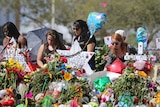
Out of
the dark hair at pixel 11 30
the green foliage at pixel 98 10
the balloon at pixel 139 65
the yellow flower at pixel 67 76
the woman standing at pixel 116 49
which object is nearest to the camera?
the yellow flower at pixel 67 76

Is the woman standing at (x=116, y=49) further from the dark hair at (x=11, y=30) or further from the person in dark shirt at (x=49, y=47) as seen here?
the dark hair at (x=11, y=30)

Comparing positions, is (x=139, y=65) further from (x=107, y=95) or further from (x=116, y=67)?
(x=107, y=95)

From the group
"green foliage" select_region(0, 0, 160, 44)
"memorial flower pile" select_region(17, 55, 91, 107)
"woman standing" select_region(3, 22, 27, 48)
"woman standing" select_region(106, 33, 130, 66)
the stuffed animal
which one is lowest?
the stuffed animal

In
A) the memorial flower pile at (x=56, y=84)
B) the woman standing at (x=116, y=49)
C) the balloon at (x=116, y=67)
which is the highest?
the woman standing at (x=116, y=49)

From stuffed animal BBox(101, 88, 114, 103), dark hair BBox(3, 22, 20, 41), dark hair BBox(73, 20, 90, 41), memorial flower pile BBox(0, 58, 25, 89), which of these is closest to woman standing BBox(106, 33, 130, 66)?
dark hair BBox(73, 20, 90, 41)

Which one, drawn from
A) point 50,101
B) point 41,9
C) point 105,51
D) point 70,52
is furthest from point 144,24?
point 50,101

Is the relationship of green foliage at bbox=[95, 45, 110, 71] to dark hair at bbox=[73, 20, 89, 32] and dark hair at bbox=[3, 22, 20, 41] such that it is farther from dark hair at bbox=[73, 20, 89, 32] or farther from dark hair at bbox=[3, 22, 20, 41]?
dark hair at bbox=[3, 22, 20, 41]

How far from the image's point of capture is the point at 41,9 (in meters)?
33.1

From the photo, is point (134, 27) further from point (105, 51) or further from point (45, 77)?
point (45, 77)

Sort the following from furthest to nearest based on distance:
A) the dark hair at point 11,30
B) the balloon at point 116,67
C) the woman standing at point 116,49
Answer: the dark hair at point 11,30
the woman standing at point 116,49
the balloon at point 116,67

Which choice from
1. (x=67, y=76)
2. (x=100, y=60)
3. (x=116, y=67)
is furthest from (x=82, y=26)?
(x=67, y=76)

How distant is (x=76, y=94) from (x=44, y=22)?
97.5 feet

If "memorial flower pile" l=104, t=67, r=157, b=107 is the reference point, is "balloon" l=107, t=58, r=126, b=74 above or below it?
above

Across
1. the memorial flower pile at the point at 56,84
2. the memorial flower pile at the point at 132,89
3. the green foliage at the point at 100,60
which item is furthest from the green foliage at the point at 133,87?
the green foliage at the point at 100,60
